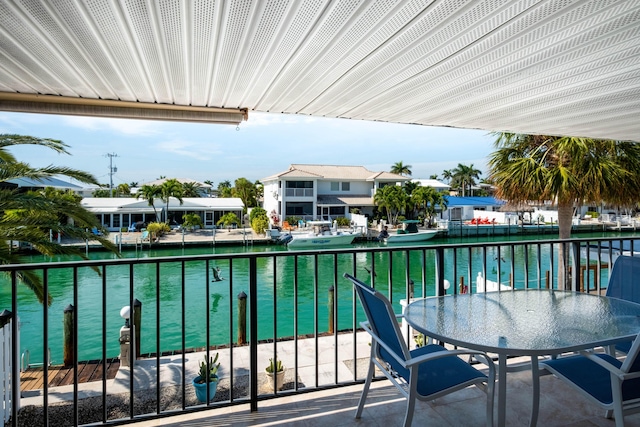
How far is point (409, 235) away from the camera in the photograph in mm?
27203

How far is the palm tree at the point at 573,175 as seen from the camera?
277 inches

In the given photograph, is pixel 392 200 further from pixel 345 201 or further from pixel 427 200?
pixel 345 201

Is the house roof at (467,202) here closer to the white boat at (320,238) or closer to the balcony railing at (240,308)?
the balcony railing at (240,308)

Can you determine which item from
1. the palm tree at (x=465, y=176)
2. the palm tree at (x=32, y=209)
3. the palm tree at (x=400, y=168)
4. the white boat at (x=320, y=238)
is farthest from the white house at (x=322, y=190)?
the palm tree at (x=32, y=209)

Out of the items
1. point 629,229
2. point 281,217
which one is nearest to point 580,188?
point 281,217

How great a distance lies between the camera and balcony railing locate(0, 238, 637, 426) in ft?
7.48

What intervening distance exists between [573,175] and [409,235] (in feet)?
66.3

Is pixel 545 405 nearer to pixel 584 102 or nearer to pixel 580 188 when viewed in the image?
pixel 584 102

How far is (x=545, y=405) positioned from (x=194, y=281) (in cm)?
1717

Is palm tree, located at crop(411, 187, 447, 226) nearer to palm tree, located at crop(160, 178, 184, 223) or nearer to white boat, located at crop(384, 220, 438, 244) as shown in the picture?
white boat, located at crop(384, 220, 438, 244)

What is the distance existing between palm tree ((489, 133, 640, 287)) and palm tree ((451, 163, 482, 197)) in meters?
51.1

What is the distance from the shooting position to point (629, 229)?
106 feet

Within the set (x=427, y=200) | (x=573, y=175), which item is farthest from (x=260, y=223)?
(x=573, y=175)

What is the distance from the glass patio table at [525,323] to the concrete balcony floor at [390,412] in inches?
14.5
